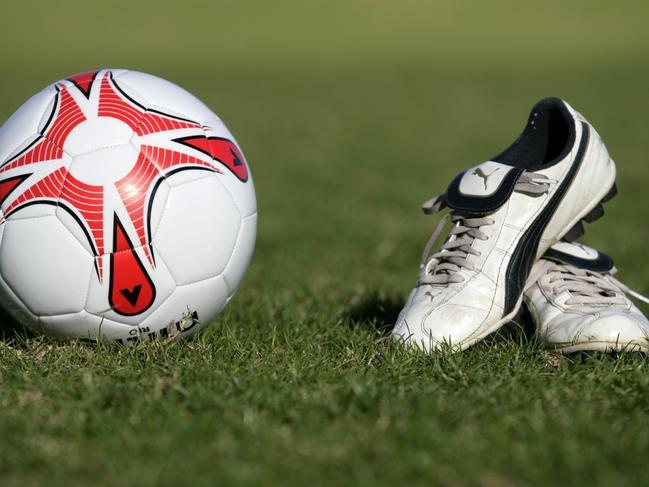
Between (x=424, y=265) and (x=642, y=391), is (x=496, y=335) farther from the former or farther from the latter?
(x=642, y=391)

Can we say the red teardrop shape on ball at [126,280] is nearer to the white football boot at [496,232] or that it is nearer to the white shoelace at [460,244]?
the white football boot at [496,232]

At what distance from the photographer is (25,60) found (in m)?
25.8

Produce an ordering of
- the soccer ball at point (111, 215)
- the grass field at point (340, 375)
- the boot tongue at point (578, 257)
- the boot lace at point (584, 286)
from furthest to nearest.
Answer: the boot tongue at point (578, 257), the boot lace at point (584, 286), the soccer ball at point (111, 215), the grass field at point (340, 375)

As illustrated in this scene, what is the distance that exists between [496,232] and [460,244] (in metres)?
0.18

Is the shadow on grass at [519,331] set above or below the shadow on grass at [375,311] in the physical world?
above

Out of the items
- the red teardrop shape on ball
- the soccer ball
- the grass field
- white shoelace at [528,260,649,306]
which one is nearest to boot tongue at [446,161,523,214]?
white shoelace at [528,260,649,306]

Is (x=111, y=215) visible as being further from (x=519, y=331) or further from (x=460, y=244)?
(x=519, y=331)

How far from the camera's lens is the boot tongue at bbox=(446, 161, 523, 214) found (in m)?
3.79

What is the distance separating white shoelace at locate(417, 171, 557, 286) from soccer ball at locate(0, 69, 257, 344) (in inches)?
37.7

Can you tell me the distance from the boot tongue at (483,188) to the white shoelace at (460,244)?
0.06 meters

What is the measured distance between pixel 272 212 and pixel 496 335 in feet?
14.2

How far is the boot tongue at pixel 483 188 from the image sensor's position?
3.79 metres

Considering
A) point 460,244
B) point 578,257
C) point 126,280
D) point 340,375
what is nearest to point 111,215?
point 126,280

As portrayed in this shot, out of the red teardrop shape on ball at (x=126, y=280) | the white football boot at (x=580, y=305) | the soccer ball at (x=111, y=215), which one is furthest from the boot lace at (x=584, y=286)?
the red teardrop shape on ball at (x=126, y=280)
